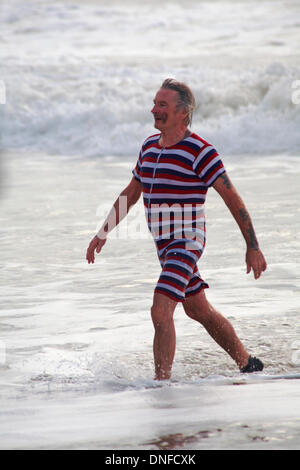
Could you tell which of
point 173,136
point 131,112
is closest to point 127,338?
point 173,136

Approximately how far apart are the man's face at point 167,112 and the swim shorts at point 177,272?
2.04 feet

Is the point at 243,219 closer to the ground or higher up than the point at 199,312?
higher up

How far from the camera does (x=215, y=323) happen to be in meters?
4.78

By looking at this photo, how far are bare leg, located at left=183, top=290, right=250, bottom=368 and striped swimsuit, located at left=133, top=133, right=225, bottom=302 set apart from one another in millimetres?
142

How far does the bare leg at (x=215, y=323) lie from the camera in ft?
15.5

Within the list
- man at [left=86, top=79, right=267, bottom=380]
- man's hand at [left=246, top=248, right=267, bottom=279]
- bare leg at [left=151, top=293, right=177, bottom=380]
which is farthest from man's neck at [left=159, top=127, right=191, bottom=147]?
bare leg at [left=151, top=293, right=177, bottom=380]

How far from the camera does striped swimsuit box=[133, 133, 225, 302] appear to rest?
4.45 metres

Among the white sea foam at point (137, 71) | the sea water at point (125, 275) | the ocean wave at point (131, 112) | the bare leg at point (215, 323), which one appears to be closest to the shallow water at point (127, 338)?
the sea water at point (125, 275)

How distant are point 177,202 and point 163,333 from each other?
0.67 metres

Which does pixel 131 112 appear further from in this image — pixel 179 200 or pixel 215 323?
pixel 179 200

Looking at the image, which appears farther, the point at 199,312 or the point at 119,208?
the point at 119,208

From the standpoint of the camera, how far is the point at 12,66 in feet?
89.0

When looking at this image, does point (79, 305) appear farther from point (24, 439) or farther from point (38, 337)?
point (24, 439)

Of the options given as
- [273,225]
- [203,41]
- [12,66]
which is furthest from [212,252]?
[203,41]
